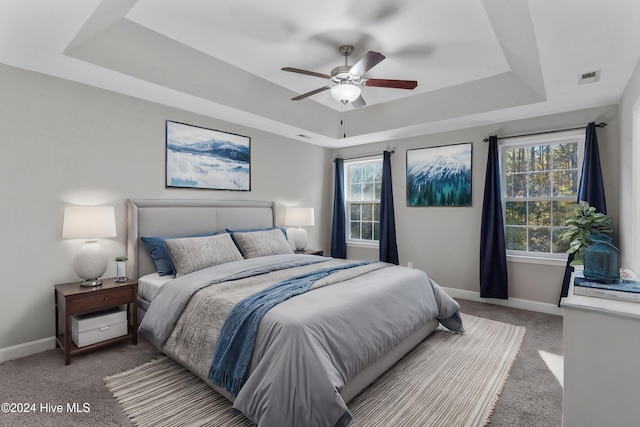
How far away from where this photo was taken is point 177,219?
3.58 m

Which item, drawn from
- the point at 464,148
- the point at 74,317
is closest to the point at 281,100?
the point at 464,148

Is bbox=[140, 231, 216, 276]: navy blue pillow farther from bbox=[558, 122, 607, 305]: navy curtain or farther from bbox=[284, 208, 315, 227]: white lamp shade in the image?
bbox=[558, 122, 607, 305]: navy curtain

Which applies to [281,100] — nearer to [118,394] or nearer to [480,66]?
[480,66]

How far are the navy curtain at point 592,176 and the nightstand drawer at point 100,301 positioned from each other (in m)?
4.64

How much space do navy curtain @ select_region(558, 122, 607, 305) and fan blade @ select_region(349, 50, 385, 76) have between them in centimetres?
266

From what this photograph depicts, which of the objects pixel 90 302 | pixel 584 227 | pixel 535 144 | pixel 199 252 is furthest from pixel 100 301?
pixel 535 144

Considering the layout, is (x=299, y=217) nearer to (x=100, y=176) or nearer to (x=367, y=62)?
(x=100, y=176)

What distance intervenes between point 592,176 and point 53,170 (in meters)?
5.23

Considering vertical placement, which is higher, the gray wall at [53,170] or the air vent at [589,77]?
the air vent at [589,77]

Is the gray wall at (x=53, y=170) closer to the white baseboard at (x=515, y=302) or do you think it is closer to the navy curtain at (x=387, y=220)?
the navy curtain at (x=387, y=220)

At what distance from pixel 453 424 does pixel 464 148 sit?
11.5ft

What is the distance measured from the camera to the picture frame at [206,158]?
3.65m

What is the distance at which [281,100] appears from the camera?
13.5ft

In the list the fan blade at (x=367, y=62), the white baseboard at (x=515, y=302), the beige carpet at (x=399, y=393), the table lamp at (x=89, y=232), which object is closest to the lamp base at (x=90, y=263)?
the table lamp at (x=89, y=232)
